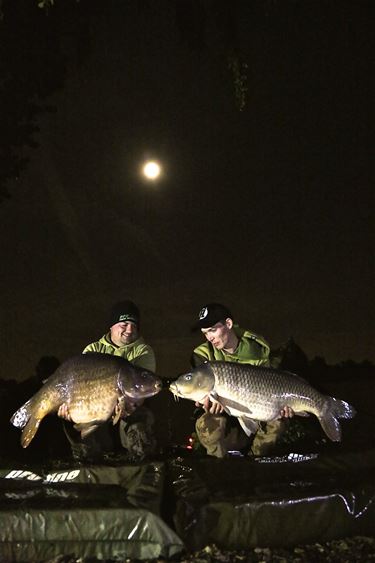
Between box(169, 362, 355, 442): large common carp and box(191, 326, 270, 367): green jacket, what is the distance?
1.75ft

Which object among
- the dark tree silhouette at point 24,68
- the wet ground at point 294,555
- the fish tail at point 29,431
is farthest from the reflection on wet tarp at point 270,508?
the dark tree silhouette at point 24,68

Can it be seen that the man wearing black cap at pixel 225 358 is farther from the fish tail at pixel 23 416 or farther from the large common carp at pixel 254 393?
the fish tail at pixel 23 416

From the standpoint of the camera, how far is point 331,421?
409cm

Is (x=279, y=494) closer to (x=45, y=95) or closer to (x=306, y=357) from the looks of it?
(x=45, y=95)

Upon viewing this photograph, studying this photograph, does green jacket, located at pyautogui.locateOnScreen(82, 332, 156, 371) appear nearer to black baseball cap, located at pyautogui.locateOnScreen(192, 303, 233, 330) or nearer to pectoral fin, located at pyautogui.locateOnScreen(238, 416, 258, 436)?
black baseball cap, located at pyautogui.locateOnScreen(192, 303, 233, 330)

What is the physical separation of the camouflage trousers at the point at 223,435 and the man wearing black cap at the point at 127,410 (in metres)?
0.40

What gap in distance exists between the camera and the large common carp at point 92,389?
4.18 metres

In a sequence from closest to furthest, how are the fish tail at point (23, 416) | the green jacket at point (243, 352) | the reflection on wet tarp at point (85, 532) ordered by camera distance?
the reflection on wet tarp at point (85, 532) < the fish tail at point (23, 416) < the green jacket at point (243, 352)

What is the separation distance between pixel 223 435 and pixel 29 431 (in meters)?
1.29

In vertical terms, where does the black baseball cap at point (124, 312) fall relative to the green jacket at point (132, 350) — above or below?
above

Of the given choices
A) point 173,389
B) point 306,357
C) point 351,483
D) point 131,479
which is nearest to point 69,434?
point 173,389

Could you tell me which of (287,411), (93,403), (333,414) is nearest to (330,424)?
(333,414)

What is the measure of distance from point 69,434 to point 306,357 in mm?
4445

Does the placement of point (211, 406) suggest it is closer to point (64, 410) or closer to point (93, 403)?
point (93, 403)
